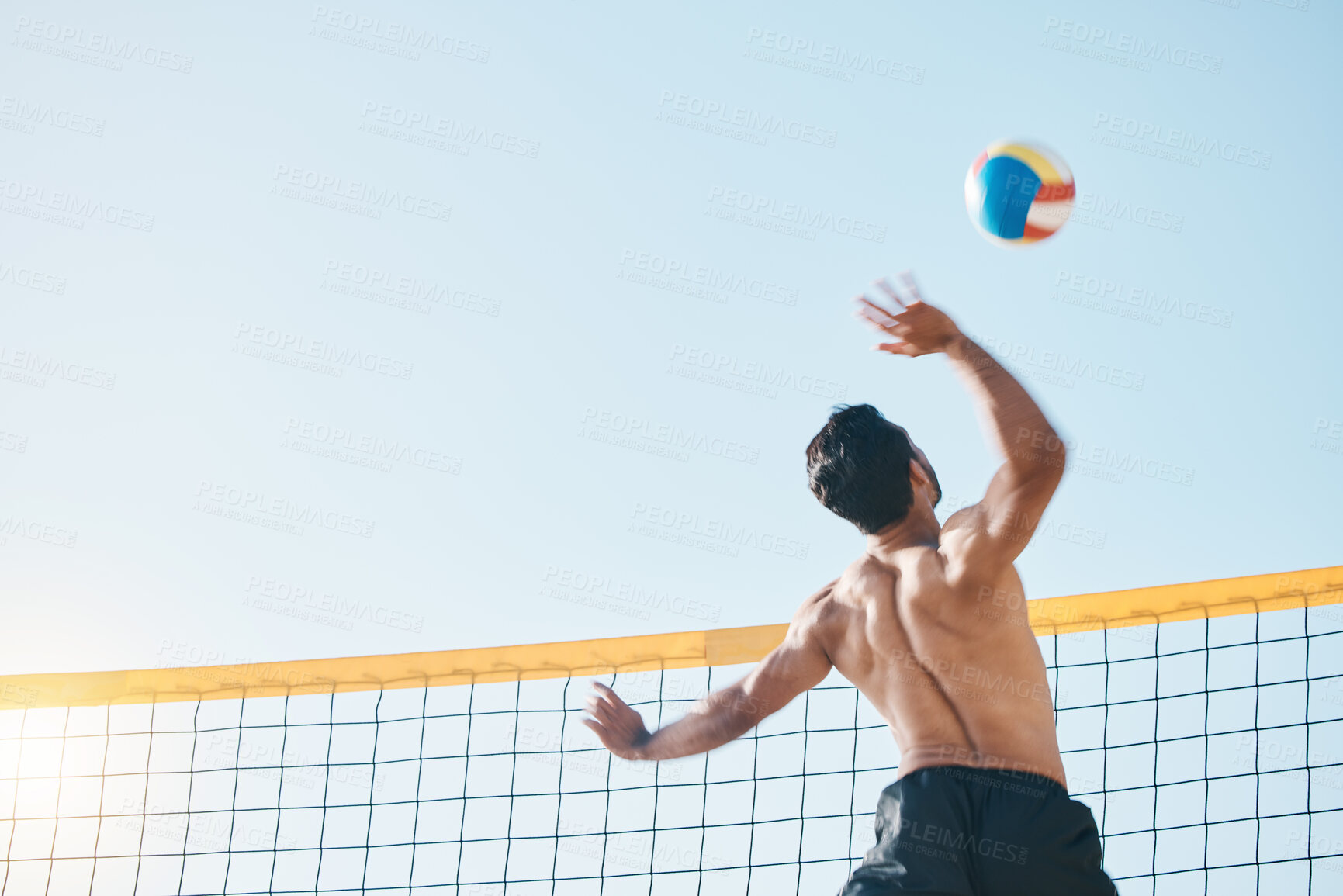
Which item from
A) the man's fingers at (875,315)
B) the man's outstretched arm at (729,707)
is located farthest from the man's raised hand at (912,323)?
the man's outstretched arm at (729,707)

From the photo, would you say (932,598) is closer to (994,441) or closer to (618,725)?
(994,441)

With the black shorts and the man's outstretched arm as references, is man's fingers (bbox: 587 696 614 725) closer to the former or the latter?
the man's outstretched arm

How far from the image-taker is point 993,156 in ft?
12.3

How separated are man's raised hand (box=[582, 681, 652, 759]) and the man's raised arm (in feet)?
3.68

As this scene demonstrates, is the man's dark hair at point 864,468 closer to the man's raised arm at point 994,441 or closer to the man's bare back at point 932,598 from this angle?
the man's bare back at point 932,598

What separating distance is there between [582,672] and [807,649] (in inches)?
65.8

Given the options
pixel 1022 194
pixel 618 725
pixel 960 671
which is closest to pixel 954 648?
pixel 960 671

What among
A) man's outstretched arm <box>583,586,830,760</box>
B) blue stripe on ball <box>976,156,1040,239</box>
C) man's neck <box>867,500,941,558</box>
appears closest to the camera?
man's neck <box>867,500,941,558</box>

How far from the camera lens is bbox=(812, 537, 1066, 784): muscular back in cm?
244

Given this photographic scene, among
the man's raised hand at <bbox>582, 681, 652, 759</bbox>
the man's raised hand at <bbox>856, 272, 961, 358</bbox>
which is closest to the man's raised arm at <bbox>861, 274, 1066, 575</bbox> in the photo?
the man's raised hand at <bbox>856, 272, 961, 358</bbox>

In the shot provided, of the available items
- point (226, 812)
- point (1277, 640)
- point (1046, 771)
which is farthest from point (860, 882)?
point (226, 812)

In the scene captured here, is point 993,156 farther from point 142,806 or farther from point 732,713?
point 142,806

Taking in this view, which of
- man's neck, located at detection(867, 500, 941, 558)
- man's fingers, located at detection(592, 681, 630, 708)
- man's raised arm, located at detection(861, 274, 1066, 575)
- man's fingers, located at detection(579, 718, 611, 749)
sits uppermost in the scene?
man's raised arm, located at detection(861, 274, 1066, 575)

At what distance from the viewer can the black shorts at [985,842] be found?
2.31 meters
